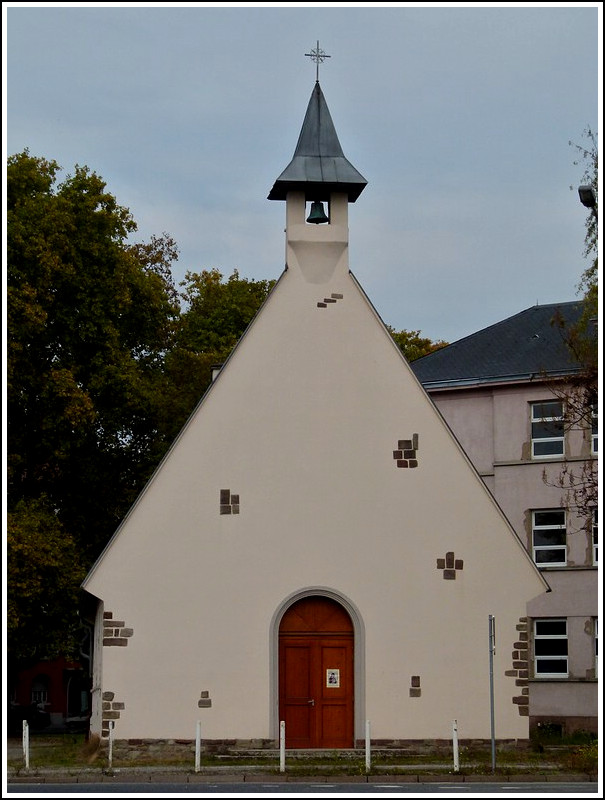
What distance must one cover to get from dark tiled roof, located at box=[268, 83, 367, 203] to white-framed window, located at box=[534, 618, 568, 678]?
1601 cm

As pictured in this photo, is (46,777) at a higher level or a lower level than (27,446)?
lower

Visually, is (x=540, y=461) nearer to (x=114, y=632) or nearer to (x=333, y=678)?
(x=333, y=678)

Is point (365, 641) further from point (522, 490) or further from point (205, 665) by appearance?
point (522, 490)

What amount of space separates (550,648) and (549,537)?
312 cm

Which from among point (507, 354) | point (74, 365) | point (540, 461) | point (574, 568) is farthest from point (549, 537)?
point (74, 365)

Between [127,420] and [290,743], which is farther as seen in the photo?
[127,420]

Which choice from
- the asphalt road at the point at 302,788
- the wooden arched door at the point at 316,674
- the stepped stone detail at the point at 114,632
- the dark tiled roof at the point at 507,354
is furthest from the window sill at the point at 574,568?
the asphalt road at the point at 302,788

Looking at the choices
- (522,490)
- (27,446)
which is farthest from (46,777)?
(522,490)

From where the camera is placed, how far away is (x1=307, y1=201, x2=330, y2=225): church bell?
27672mm

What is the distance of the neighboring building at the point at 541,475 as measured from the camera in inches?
1497

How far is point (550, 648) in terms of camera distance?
3856 centimetres

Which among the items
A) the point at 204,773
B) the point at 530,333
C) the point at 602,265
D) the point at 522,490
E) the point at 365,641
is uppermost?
the point at 530,333

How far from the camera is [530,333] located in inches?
1684

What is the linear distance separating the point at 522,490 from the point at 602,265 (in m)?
19.9
